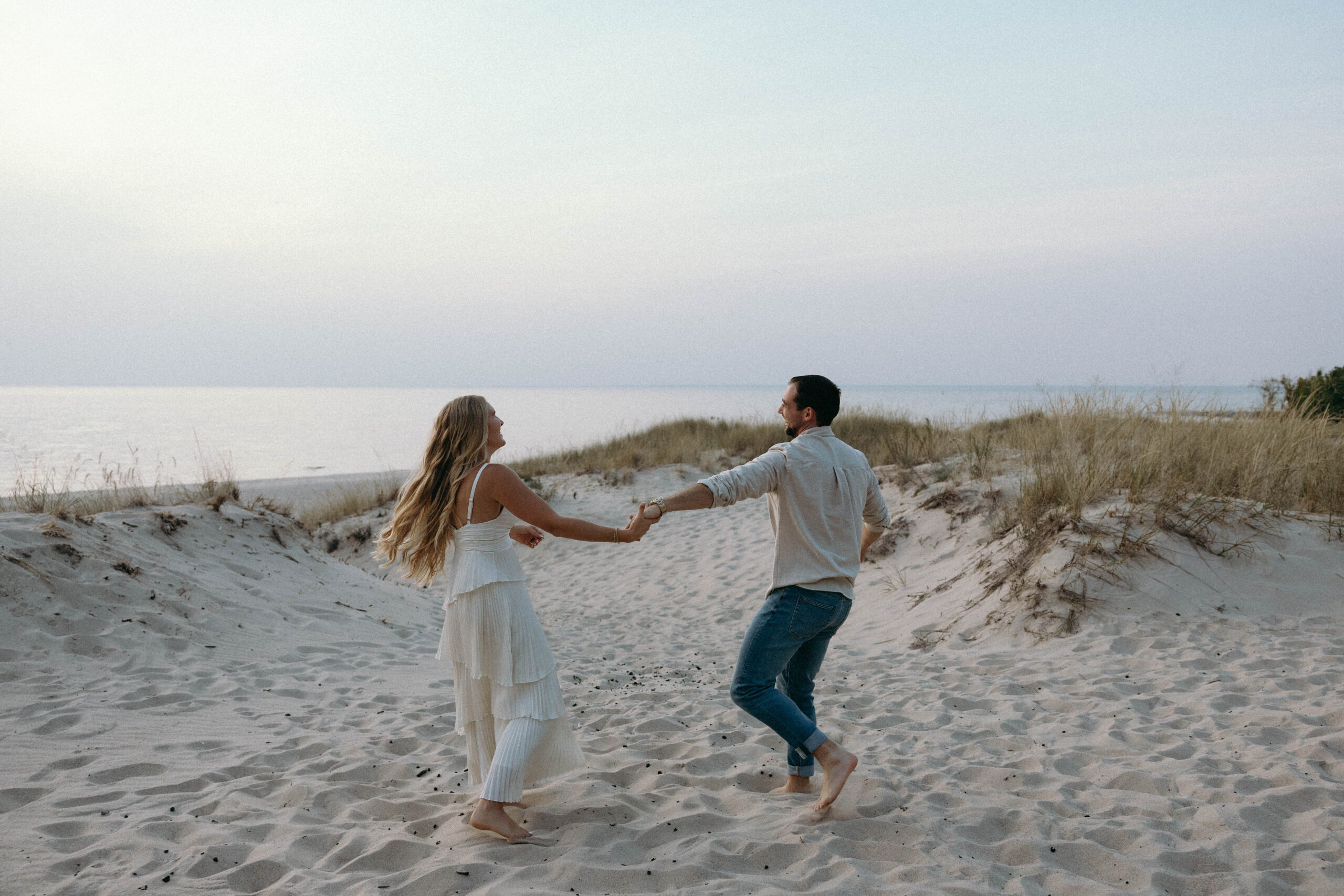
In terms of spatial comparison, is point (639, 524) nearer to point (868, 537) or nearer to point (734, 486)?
point (734, 486)

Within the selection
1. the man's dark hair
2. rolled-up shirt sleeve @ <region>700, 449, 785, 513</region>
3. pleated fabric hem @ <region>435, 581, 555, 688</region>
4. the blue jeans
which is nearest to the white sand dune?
the blue jeans

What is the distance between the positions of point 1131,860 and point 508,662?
274cm

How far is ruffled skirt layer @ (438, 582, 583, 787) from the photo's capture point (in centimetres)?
358

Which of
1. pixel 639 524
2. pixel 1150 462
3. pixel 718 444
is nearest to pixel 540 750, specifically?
pixel 639 524

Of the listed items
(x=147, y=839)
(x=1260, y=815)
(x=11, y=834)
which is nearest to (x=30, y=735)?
(x=11, y=834)

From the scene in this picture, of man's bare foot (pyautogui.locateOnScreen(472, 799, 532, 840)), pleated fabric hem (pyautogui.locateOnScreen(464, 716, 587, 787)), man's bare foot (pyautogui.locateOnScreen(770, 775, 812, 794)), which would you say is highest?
pleated fabric hem (pyautogui.locateOnScreen(464, 716, 587, 787))

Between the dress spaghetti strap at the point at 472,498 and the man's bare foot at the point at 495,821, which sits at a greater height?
the dress spaghetti strap at the point at 472,498

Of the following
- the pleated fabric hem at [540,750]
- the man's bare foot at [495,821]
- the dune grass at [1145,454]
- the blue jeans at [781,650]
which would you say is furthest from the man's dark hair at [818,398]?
the dune grass at [1145,454]

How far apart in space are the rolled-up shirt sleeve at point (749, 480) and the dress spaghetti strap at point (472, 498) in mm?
964

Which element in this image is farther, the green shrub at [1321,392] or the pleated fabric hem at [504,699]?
the green shrub at [1321,392]

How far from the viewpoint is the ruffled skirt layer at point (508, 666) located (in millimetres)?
3576

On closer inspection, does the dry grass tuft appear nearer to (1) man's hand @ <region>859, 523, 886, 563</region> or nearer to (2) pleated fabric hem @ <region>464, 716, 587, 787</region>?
(1) man's hand @ <region>859, 523, 886, 563</region>

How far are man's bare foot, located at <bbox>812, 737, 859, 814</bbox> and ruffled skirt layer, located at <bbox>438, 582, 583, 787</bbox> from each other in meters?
1.10

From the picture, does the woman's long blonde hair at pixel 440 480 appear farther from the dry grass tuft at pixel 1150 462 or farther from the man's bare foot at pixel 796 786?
the dry grass tuft at pixel 1150 462
